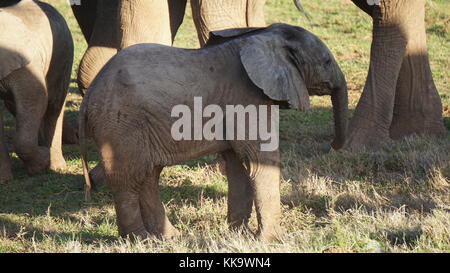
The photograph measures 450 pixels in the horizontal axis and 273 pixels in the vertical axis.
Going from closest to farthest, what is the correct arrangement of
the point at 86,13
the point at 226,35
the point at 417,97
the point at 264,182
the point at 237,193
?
the point at 264,182
the point at 226,35
the point at 237,193
the point at 417,97
the point at 86,13

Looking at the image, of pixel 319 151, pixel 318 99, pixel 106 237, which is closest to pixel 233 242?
pixel 106 237

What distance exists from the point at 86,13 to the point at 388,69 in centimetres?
284

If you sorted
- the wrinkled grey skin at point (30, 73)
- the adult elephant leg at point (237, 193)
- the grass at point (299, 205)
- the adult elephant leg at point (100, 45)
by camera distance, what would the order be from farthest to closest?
1. the adult elephant leg at point (100, 45)
2. the wrinkled grey skin at point (30, 73)
3. the adult elephant leg at point (237, 193)
4. the grass at point (299, 205)

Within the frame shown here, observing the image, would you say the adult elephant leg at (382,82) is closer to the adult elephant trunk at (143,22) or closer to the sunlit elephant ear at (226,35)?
the adult elephant trunk at (143,22)

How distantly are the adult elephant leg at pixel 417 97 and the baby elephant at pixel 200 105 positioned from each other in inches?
97.9

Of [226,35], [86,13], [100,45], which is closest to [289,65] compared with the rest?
[226,35]

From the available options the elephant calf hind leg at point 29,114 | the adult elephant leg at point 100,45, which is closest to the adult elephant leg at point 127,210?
the elephant calf hind leg at point 29,114

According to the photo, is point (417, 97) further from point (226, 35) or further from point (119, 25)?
point (226, 35)

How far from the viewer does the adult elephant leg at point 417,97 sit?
780cm

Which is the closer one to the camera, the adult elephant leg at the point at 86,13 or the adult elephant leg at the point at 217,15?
the adult elephant leg at the point at 217,15

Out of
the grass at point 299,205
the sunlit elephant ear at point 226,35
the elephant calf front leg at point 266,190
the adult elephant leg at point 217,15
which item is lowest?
the grass at point 299,205

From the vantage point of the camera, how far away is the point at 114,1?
26.3ft

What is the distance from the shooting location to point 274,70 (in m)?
5.22
